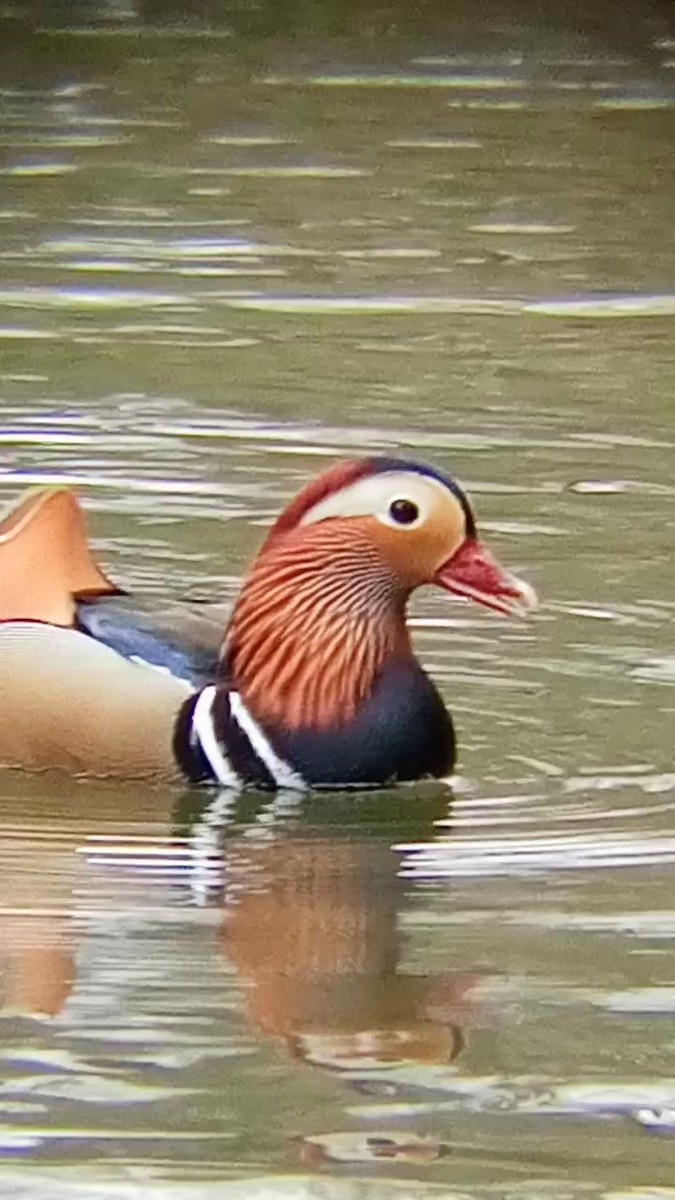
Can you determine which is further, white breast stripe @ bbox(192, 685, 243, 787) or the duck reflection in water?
white breast stripe @ bbox(192, 685, 243, 787)

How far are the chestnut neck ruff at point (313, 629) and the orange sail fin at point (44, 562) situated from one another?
0.21 m

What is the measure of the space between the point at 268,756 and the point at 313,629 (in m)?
0.18

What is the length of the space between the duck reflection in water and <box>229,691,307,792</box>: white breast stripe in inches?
1.9

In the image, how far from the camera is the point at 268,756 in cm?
405

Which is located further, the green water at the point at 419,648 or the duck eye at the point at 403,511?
the duck eye at the point at 403,511

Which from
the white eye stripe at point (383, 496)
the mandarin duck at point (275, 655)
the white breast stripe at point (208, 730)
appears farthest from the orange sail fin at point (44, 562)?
the white eye stripe at point (383, 496)

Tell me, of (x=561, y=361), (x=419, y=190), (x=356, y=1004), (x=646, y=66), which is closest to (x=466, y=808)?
(x=356, y=1004)

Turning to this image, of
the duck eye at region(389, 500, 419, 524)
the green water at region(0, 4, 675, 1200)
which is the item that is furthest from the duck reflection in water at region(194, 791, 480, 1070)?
the duck eye at region(389, 500, 419, 524)

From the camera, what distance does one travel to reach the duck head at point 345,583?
13.3ft

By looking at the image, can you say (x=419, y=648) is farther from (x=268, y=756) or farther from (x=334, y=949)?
(x=334, y=949)

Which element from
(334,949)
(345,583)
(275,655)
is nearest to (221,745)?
(275,655)

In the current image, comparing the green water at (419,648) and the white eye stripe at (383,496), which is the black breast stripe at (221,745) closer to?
the green water at (419,648)

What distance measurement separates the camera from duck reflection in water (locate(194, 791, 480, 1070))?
10.6 feet

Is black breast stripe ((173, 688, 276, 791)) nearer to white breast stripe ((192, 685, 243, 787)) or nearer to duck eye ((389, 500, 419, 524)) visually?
white breast stripe ((192, 685, 243, 787))
